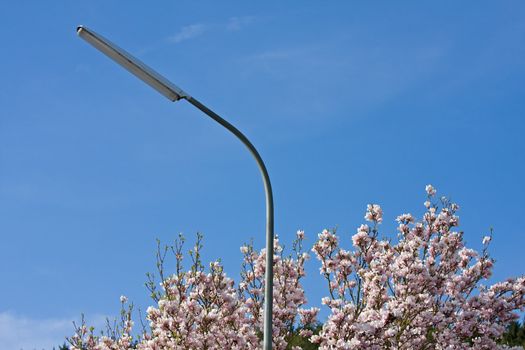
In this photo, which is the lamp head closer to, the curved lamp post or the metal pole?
the curved lamp post

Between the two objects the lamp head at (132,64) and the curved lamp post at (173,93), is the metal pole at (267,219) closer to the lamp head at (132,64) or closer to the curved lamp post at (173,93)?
the curved lamp post at (173,93)

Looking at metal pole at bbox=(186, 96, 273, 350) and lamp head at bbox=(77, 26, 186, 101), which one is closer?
lamp head at bbox=(77, 26, 186, 101)

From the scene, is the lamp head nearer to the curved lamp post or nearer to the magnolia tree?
the curved lamp post

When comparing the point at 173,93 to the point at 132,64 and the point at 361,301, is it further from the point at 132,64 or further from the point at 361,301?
the point at 361,301

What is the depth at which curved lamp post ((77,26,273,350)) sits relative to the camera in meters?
8.35

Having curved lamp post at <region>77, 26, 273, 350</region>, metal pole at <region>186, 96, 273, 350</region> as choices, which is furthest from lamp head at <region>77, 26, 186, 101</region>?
metal pole at <region>186, 96, 273, 350</region>

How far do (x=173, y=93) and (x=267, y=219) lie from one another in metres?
1.98

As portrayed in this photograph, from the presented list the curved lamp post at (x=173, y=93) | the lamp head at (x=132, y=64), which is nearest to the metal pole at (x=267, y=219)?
the curved lamp post at (x=173, y=93)

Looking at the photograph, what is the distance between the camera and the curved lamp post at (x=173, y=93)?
8.35 metres

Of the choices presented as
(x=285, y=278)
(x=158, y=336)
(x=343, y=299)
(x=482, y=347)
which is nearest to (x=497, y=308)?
(x=482, y=347)

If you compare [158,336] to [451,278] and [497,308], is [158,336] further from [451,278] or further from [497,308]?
[497,308]

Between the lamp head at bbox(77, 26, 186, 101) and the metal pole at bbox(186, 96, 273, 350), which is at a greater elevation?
the lamp head at bbox(77, 26, 186, 101)

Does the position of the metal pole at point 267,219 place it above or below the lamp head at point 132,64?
below

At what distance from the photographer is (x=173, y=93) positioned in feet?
28.5
